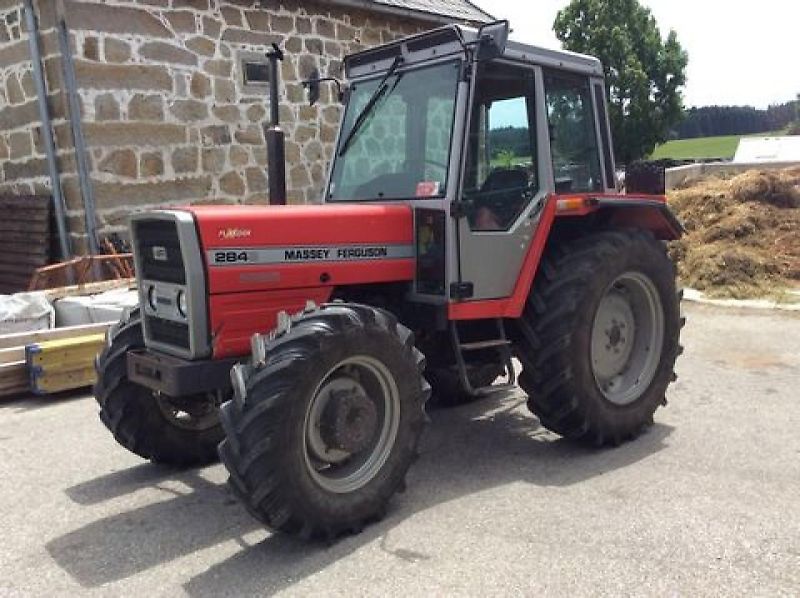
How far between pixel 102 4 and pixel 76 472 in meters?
5.66

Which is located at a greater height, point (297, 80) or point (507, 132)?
point (297, 80)

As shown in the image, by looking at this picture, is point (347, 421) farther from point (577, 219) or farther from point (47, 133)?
point (47, 133)

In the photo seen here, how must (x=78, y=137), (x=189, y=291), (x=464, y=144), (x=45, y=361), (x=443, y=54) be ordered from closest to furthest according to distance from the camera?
(x=189, y=291), (x=464, y=144), (x=443, y=54), (x=45, y=361), (x=78, y=137)

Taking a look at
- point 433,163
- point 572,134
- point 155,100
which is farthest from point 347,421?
point 155,100

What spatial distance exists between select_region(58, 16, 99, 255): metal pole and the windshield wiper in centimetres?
463

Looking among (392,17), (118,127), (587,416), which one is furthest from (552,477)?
(392,17)

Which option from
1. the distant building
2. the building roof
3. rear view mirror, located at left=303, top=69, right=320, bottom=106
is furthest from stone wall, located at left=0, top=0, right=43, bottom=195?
the distant building

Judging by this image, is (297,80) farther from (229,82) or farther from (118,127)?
(118,127)

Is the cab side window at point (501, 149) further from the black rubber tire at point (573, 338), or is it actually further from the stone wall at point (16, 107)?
the stone wall at point (16, 107)

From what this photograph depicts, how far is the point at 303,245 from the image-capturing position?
3.91m

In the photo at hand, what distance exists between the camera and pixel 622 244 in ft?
15.4

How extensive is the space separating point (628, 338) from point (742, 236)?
6.33 m

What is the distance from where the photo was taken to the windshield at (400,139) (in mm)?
4293

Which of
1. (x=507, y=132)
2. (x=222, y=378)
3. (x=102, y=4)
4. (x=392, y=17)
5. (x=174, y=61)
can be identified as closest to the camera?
(x=222, y=378)
